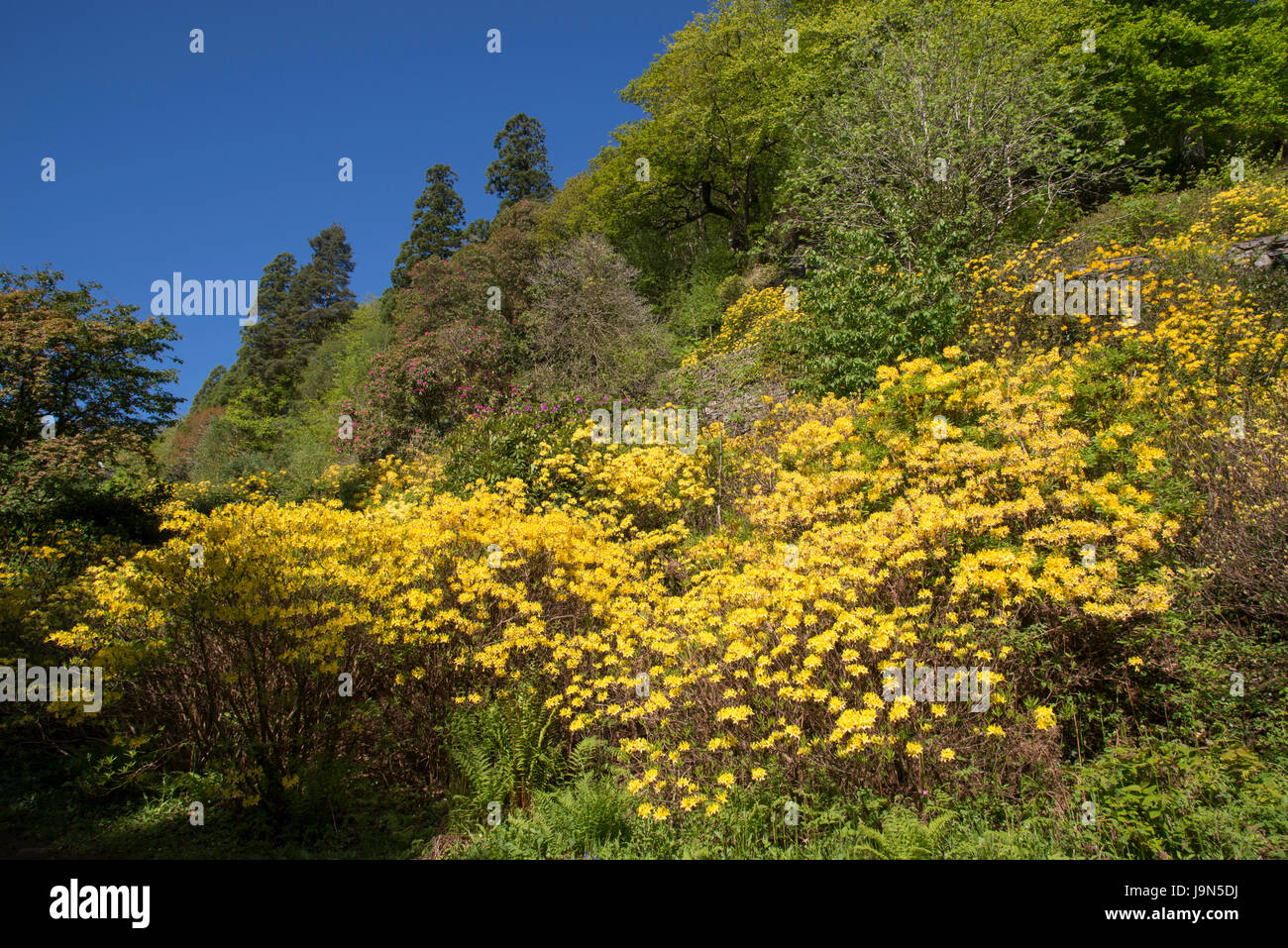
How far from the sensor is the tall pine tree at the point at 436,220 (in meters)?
32.5

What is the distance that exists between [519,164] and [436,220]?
4915 mm

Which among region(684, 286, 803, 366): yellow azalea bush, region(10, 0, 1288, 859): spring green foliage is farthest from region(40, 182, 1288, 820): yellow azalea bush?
region(684, 286, 803, 366): yellow azalea bush

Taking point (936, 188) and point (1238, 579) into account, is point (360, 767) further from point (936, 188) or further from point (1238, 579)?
point (936, 188)

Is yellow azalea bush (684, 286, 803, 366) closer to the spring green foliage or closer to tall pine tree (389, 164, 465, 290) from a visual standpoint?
the spring green foliage

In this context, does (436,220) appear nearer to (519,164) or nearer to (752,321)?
(519,164)

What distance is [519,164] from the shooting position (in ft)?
106

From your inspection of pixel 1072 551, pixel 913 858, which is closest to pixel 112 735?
pixel 913 858

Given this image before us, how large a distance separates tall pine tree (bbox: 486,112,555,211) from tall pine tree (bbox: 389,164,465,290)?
2143 mm

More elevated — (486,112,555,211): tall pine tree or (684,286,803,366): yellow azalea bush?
(486,112,555,211): tall pine tree

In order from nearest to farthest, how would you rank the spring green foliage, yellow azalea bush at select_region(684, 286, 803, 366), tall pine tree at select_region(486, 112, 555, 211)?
the spring green foliage → yellow azalea bush at select_region(684, 286, 803, 366) → tall pine tree at select_region(486, 112, 555, 211)

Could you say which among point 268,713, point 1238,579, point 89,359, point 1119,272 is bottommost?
point 268,713

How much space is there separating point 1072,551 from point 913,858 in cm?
227

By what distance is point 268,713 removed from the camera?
4.32 meters

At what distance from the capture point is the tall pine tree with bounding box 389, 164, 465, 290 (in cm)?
3250
